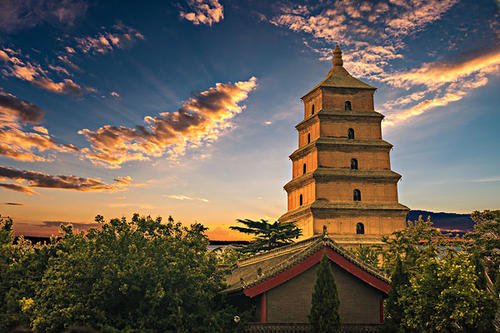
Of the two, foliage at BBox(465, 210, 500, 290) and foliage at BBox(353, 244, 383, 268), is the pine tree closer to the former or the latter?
foliage at BBox(353, 244, 383, 268)

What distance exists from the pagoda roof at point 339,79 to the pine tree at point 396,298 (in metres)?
30.6

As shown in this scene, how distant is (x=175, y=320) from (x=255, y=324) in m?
3.42

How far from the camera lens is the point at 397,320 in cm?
2272

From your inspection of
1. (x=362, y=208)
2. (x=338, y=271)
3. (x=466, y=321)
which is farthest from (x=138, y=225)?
(x=362, y=208)

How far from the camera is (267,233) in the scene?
46.7 meters

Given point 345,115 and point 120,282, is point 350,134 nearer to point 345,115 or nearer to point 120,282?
point 345,115

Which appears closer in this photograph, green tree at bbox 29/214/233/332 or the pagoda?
green tree at bbox 29/214/233/332

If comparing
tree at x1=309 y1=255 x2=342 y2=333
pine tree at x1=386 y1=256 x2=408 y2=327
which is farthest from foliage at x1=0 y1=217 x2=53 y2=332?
pine tree at x1=386 y1=256 x2=408 y2=327

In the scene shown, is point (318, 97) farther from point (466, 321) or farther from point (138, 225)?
point (466, 321)

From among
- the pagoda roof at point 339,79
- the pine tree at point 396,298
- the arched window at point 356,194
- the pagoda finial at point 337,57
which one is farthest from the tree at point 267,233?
the pine tree at point 396,298

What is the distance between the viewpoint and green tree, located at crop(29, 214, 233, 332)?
2078 centimetres

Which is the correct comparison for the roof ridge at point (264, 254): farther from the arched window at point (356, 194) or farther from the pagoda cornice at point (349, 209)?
the arched window at point (356, 194)

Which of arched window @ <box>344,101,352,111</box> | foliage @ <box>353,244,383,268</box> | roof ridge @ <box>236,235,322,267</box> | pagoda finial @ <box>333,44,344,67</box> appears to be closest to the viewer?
roof ridge @ <box>236,235,322,267</box>

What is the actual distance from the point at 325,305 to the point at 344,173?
27.8 m
